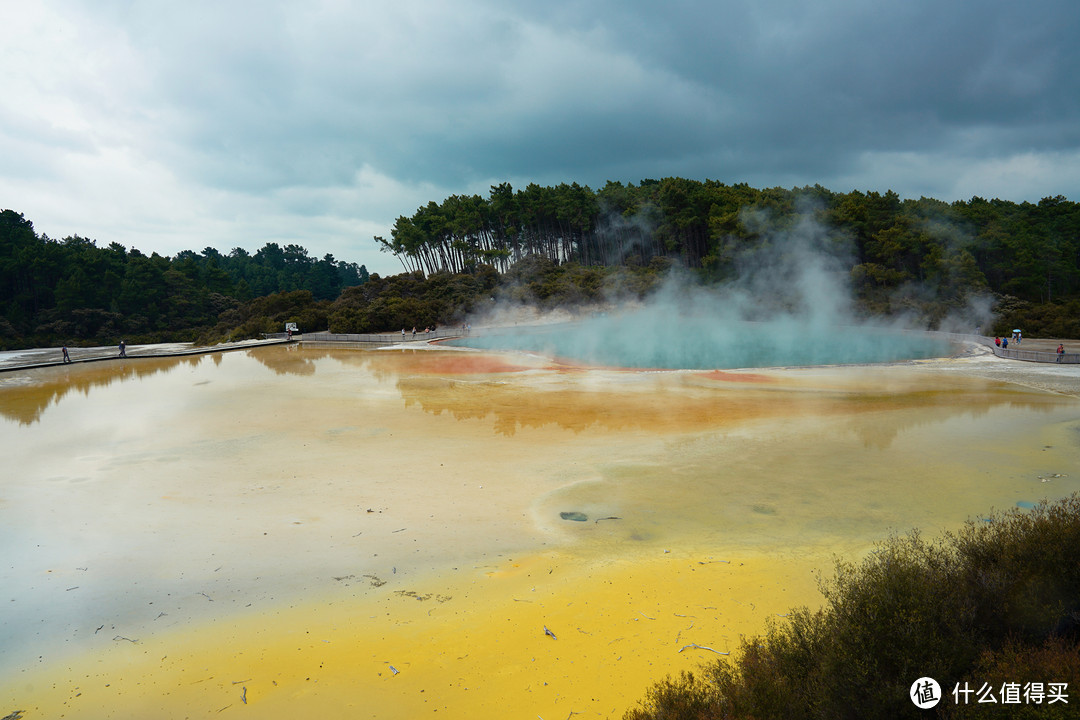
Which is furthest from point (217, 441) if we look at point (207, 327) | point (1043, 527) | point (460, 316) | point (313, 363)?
point (207, 327)

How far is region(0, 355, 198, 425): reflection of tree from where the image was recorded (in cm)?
1831

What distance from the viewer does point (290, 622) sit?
5.94m

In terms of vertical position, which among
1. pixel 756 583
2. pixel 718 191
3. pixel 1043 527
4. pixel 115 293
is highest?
pixel 718 191

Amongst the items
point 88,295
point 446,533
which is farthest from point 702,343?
point 88,295

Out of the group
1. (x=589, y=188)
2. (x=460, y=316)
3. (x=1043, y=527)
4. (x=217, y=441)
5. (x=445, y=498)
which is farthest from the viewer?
(x=589, y=188)

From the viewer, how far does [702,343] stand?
35531mm

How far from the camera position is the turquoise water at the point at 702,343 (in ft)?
91.3

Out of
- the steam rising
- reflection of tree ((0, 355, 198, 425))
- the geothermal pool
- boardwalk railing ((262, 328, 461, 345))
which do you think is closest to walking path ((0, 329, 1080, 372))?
boardwalk railing ((262, 328, 461, 345))

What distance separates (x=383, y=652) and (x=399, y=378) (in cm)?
1852

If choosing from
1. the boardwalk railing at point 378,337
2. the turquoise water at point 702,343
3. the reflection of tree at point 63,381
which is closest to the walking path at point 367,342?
the boardwalk railing at point 378,337

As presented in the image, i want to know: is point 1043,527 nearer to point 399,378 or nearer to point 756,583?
point 756,583

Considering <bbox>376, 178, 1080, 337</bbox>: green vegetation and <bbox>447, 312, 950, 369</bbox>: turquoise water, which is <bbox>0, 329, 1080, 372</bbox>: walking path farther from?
<bbox>376, 178, 1080, 337</bbox>: green vegetation

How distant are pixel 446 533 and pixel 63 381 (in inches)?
1018

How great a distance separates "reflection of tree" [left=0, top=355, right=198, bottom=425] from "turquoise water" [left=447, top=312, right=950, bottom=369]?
1800cm
